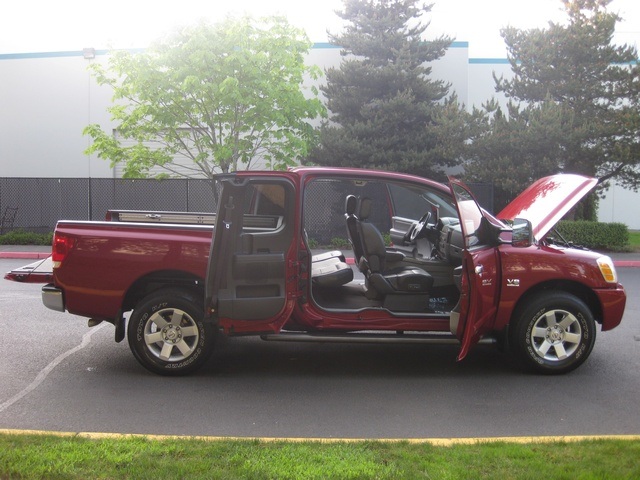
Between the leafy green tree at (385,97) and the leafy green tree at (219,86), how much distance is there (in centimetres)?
306

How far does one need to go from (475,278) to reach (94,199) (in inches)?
787

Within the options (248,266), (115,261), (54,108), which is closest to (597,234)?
(248,266)

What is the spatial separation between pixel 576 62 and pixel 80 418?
19.8 metres

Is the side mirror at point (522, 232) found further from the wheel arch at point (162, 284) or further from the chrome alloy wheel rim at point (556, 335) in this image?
the wheel arch at point (162, 284)

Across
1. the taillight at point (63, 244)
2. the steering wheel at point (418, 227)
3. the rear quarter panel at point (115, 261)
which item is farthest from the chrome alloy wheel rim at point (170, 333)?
the steering wheel at point (418, 227)

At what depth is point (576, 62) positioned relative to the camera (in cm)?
2105

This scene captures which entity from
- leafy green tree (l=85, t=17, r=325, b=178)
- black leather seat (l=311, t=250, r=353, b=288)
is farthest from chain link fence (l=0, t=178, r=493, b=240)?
black leather seat (l=311, t=250, r=353, b=288)

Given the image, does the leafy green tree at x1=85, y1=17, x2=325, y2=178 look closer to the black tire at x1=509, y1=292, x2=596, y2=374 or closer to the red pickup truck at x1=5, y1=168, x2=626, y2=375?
the red pickup truck at x1=5, y1=168, x2=626, y2=375

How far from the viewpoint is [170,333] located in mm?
6152

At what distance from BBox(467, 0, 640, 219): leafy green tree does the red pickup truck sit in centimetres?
1445

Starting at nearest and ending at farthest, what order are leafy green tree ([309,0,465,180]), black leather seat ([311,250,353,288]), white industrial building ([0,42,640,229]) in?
black leather seat ([311,250,353,288]) → leafy green tree ([309,0,465,180]) → white industrial building ([0,42,640,229])

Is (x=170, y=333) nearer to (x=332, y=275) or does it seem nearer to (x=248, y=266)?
(x=248, y=266)

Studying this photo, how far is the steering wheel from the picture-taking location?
7.60 metres

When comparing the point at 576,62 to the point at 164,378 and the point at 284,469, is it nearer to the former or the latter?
the point at 164,378
